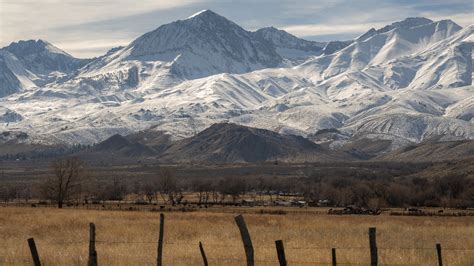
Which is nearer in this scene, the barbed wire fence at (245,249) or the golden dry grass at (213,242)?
the barbed wire fence at (245,249)

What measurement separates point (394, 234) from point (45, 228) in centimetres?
2385

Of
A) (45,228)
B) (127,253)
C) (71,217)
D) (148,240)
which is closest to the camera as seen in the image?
(127,253)

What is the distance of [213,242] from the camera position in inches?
1774

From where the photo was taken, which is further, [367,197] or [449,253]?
[367,197]

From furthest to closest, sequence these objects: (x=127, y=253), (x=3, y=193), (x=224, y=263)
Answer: (x=3, y=193) < (x=127, y=253) < (x=224, y=263)

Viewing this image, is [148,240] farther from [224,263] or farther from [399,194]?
[399,194]

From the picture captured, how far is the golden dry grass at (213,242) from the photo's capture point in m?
35.6

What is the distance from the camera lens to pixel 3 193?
193 metres

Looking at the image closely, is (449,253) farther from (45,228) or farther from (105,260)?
(45,228)

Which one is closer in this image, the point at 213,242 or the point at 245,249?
the point at 245,249

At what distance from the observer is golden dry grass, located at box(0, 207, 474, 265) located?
35625 mm

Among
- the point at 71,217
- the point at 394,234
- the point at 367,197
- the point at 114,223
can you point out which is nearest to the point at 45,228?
the point at 114,223

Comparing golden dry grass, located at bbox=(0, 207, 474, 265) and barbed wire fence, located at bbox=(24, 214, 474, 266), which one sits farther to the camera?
golden dry grass, located at bbox=(0, 207, 474, 265)

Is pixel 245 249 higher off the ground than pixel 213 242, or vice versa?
pixel 245 249
